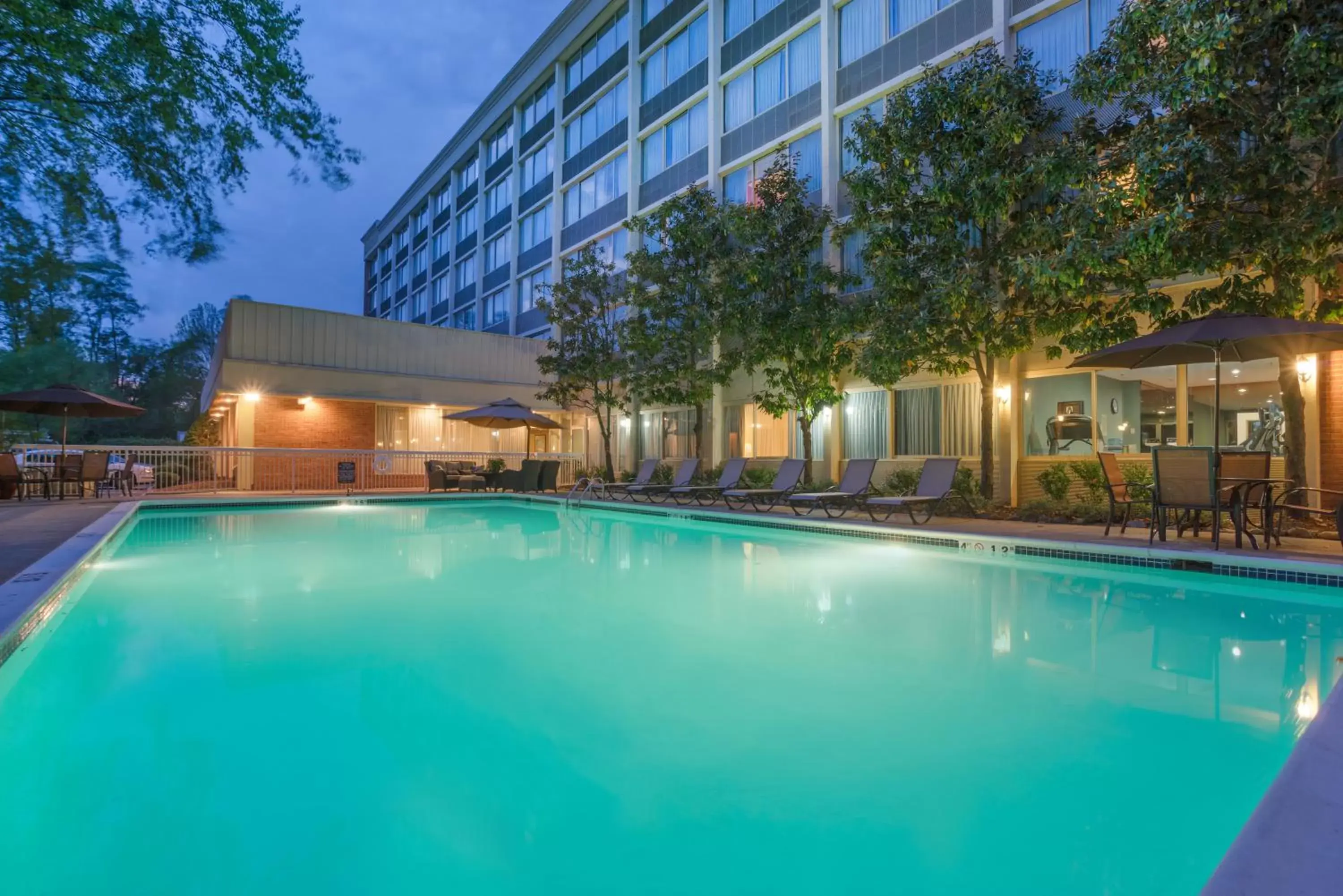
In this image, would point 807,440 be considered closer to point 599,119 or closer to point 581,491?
point 581,491

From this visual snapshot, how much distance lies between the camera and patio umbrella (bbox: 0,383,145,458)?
38.9ft

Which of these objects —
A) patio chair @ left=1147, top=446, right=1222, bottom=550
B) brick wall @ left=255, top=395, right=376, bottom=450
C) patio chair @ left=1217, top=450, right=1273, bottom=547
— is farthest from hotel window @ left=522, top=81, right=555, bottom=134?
patio chair @ left=1217, top=450, right=1273, bottom=547

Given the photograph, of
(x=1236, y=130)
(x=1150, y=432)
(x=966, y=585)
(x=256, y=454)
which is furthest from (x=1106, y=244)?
(x=256, y=454)

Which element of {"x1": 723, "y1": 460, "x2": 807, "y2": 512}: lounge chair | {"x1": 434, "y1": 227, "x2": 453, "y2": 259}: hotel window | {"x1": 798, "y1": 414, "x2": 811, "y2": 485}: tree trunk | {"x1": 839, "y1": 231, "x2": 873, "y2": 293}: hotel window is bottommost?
Answer: {"x1": 723, "y1": 460, "x2": 807, "y2": 512}: lounge chair

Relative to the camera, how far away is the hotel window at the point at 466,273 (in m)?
31.5

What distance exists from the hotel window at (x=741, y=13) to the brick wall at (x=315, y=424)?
43.6 ft

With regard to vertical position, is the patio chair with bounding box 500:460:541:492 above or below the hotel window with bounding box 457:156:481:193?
below

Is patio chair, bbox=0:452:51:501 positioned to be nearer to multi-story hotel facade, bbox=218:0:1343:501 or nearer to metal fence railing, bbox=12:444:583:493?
metal fence railing, bbox=12:444:583:493

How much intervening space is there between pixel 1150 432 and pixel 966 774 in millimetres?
10579

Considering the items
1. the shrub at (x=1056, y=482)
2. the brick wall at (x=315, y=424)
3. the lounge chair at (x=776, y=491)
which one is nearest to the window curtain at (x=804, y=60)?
the lounge chair at (x=776, y=491)

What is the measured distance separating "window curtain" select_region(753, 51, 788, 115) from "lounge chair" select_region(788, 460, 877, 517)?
32.7 ft

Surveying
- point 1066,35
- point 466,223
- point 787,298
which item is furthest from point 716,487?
point 466,223

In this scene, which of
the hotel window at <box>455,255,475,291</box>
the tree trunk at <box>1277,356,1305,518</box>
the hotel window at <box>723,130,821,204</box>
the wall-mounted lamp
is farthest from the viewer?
the hotel window at <box>455,255,475,291</box>

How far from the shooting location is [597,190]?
2325cm
